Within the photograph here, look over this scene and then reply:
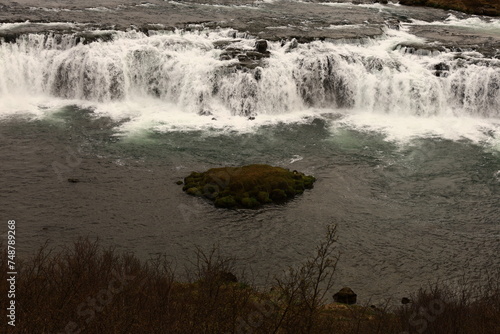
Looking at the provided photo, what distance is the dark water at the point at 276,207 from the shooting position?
27844mm

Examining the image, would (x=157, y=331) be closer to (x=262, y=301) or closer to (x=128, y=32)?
(x=262, y=301)

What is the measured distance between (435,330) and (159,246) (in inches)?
526

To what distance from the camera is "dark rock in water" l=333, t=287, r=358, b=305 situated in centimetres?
2483

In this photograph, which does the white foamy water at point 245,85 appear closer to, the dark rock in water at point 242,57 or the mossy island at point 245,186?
the dark rock in water at point 242,57

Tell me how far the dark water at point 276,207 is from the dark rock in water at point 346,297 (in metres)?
0.57

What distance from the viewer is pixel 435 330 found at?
62.0 feet

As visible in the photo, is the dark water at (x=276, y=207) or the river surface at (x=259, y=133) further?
the river surface at (x=259, y=133)

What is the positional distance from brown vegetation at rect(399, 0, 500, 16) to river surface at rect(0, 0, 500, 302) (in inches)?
367

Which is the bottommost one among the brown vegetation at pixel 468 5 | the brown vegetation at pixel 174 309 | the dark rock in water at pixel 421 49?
the brown vegetation at pixel 174 309

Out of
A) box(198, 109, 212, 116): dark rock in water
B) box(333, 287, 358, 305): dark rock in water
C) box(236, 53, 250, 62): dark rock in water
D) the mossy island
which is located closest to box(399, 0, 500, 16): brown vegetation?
box(236, 53, 250, 62): dark rock in water

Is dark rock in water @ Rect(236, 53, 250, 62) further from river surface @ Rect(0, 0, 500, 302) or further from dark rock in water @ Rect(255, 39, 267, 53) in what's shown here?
dark rock in water @ Rect(255, 39, 267, 53)

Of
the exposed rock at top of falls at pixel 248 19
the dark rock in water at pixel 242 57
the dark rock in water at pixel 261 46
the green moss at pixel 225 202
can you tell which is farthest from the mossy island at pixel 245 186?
the exposed rock at top of falls at pixel 248 19

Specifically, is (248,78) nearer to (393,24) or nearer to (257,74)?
(257,74)

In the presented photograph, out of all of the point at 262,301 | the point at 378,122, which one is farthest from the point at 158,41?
the point at 262,301
